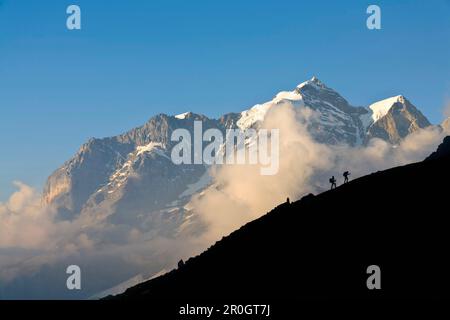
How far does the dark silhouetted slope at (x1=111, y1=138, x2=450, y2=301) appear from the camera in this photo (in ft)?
382

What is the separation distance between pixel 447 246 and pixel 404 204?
66.8 ft

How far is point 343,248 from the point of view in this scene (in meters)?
130

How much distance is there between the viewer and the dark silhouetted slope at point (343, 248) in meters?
116

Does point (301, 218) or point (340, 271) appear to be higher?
point (301, 218)

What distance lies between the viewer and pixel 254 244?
14550 cm
